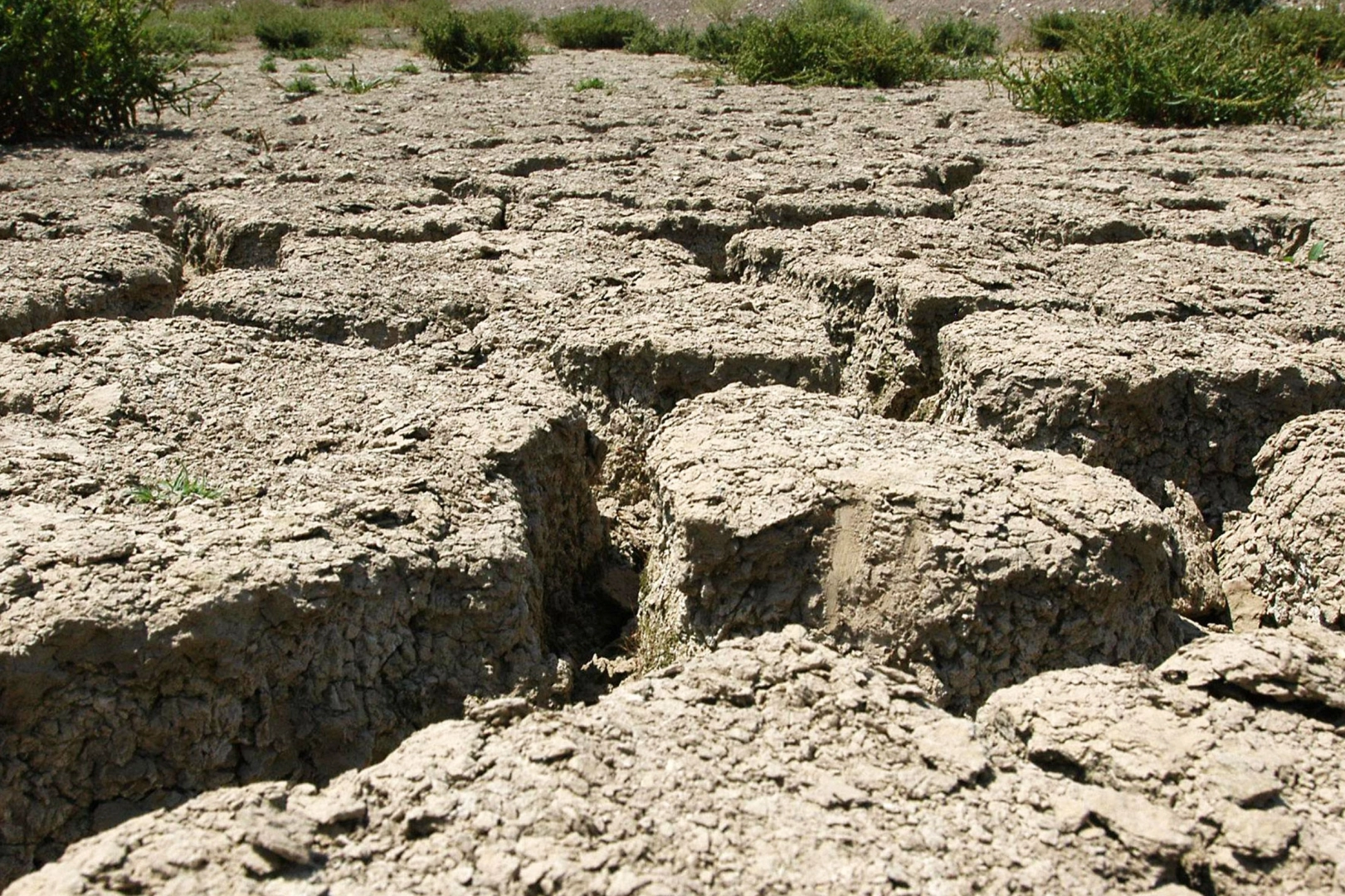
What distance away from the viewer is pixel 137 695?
4.63ft

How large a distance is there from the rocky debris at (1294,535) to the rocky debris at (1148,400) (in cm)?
6

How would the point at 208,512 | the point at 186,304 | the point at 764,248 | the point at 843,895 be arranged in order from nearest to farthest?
the point at 843,895 → the point at 208,512 → the point at 186,304 → the point at 764,248

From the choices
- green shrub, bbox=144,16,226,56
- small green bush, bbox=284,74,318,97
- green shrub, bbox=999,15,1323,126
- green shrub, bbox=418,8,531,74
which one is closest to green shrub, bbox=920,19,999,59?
green shrub, bbox=999,15,1323,126

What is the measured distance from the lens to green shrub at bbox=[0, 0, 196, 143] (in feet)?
14.0

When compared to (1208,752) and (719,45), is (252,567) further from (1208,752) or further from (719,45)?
(719,45)

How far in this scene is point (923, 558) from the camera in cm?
161

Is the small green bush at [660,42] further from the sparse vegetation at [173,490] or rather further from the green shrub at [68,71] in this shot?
the sparse vegetation at [173,490]

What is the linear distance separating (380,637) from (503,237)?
172 cm

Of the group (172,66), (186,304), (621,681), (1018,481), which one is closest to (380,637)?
(621,681)

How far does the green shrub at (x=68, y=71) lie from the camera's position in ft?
14.0

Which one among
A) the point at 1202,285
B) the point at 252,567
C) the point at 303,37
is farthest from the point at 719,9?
the point at 252,567

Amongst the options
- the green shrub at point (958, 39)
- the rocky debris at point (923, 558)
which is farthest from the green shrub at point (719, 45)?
the rocky debris at point (923, 558)

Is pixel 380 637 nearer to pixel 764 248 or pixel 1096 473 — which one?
pixel 1096 473

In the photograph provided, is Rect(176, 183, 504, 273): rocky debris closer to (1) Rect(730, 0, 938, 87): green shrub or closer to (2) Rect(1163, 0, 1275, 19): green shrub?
(1) Rect(730, 0, 938, 87): green shrub
